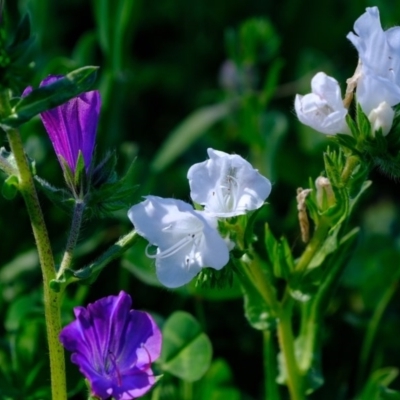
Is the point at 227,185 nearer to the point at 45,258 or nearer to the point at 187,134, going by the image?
the point at 45,258

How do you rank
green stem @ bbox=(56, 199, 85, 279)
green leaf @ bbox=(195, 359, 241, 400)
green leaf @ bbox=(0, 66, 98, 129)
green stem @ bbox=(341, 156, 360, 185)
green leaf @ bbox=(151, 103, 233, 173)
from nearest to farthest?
1. green leaf @ bbox=(0, 66, 98, 129)
2. green stem @ bbox=(56, 199, 85, 279)
3. green stem @ bbox=(341, 156, 360, 185)
4. green leaf @ bbox=(195, 359, 241, 400)
5. green leaf @ bbox=(151, 103, 233, 173)

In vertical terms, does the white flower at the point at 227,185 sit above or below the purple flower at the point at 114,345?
above

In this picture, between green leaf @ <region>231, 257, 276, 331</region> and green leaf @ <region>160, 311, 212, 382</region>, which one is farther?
Answer: green leaf @ <region>160, 311, 212, 382</region>

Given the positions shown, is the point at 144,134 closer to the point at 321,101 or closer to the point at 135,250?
the point at 135,250

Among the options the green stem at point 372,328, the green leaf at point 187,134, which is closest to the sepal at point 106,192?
the green stem at point 372,328

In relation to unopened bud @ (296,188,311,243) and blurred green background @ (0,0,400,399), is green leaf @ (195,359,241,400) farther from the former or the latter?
unopened bud @ (296,188,311,243)

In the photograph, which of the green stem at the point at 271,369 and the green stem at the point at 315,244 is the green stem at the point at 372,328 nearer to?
the green stem at the point at 271,369

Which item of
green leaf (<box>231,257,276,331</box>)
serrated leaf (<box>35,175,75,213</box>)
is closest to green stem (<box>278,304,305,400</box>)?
green leaf (<box>231,257,276,331</box>)
